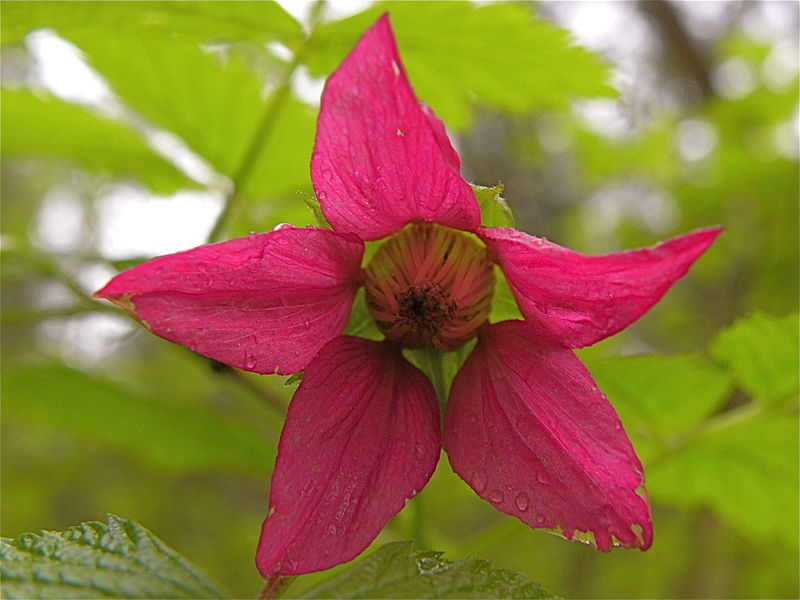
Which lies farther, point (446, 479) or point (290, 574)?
point (446, 479)

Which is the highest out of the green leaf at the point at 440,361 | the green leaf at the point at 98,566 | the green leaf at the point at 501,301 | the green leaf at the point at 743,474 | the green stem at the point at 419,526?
the green leaf at the point at 501,301

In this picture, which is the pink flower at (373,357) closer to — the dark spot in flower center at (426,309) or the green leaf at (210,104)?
the dark spot in flower center at (426,309)

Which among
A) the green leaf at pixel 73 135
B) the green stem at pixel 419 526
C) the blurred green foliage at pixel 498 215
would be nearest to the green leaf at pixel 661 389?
the blurred green foliage at pixel 498 215

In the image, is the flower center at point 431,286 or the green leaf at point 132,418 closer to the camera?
the flower center at point 431,286

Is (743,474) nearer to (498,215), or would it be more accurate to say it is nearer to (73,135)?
(498,215)

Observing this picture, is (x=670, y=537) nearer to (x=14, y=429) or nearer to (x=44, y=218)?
(x=14, y=429)

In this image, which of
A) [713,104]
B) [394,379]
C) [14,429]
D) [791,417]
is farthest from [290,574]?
[14,429]
